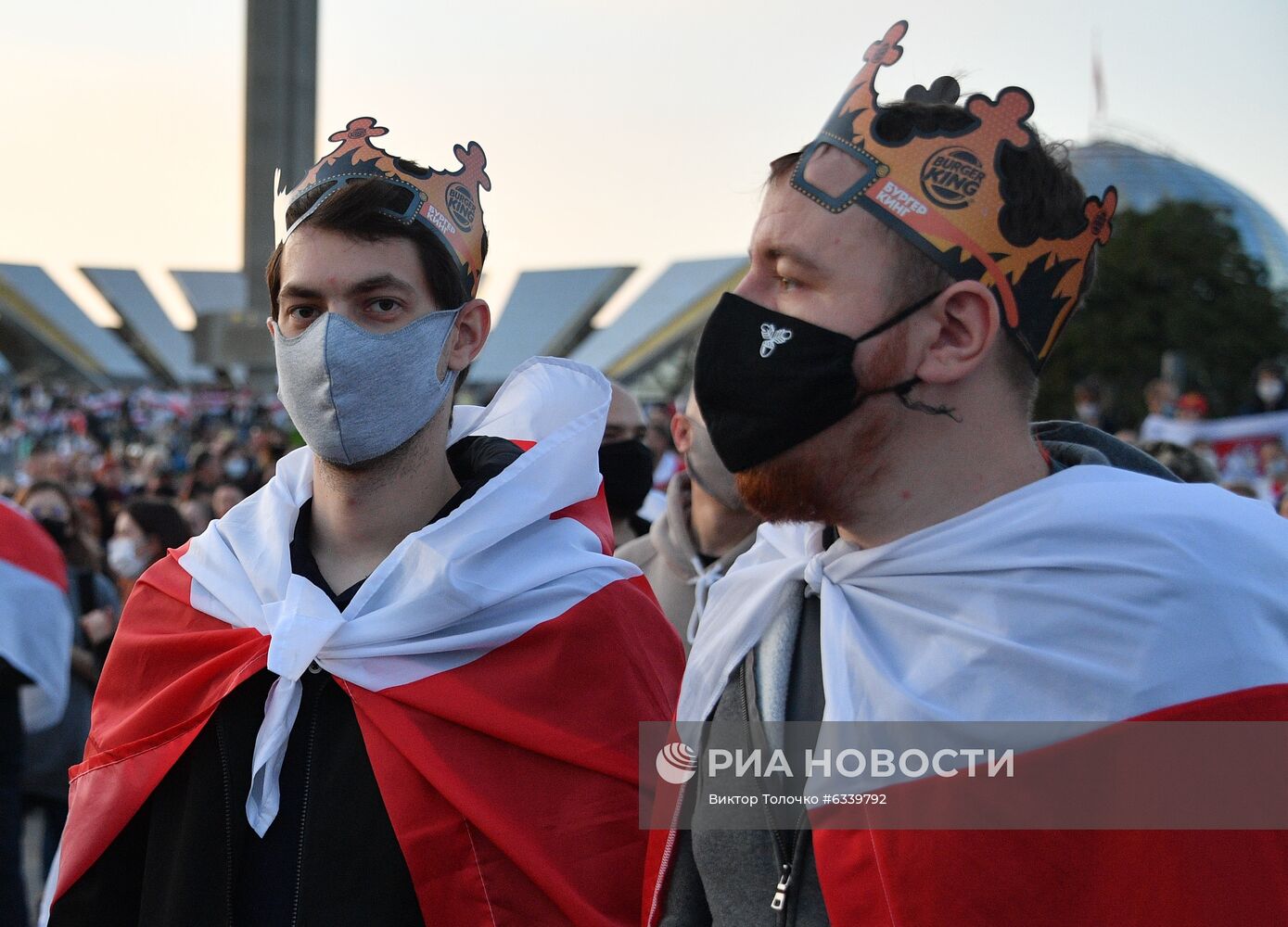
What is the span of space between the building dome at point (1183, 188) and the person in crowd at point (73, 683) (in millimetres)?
76663

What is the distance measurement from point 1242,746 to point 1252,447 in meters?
10.2

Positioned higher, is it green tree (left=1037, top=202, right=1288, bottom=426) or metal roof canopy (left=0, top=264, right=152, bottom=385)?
green tree (left=1037, top=202, right=1288, bottom=426)

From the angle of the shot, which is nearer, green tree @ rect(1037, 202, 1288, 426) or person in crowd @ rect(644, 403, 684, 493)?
person in crowd @ rect(644, 403, 684, 493)

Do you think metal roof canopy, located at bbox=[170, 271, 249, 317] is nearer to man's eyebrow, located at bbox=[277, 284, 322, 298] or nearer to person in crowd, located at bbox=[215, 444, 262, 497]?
person in crowd, located at bbox=[215, 444, 262, 497]

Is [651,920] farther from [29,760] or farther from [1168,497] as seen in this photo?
[29,760]

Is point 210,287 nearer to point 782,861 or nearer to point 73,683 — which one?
point 73,683

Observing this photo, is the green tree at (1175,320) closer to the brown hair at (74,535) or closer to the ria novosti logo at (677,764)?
the brown hair at (74,535)

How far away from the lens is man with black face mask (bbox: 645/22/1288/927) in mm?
1604

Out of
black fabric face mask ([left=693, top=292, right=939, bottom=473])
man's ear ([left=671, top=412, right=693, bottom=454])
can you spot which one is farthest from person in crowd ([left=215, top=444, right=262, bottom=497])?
black fabric face mask ([left=693, top=292, right=939, bottom=473])

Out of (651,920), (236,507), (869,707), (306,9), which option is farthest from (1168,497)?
(306,9)

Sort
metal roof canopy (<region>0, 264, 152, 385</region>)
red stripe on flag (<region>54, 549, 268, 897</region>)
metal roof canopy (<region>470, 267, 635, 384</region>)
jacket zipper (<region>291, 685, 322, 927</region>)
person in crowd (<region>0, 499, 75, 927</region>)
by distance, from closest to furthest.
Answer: jacket zipper (<region>291, 685, 322, 927</region>)
red stripe on flag (<region>54, 549, 268, 897</region>)
person in crowd (<region>0, 499, 75, 927</region>)
metal roof canopy (<region>470, 267, 635, 384</region>)
metal roof canopy (<region>0, 264, 152, 385</region>)

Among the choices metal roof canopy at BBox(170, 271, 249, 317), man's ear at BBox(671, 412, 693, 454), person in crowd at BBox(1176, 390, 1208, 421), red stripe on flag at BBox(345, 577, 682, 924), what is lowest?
metal roof canopy at BBox(170, 271, 249, 317)

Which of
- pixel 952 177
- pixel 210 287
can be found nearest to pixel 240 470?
pixel 952 177

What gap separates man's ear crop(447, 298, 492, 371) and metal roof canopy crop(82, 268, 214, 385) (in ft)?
196
